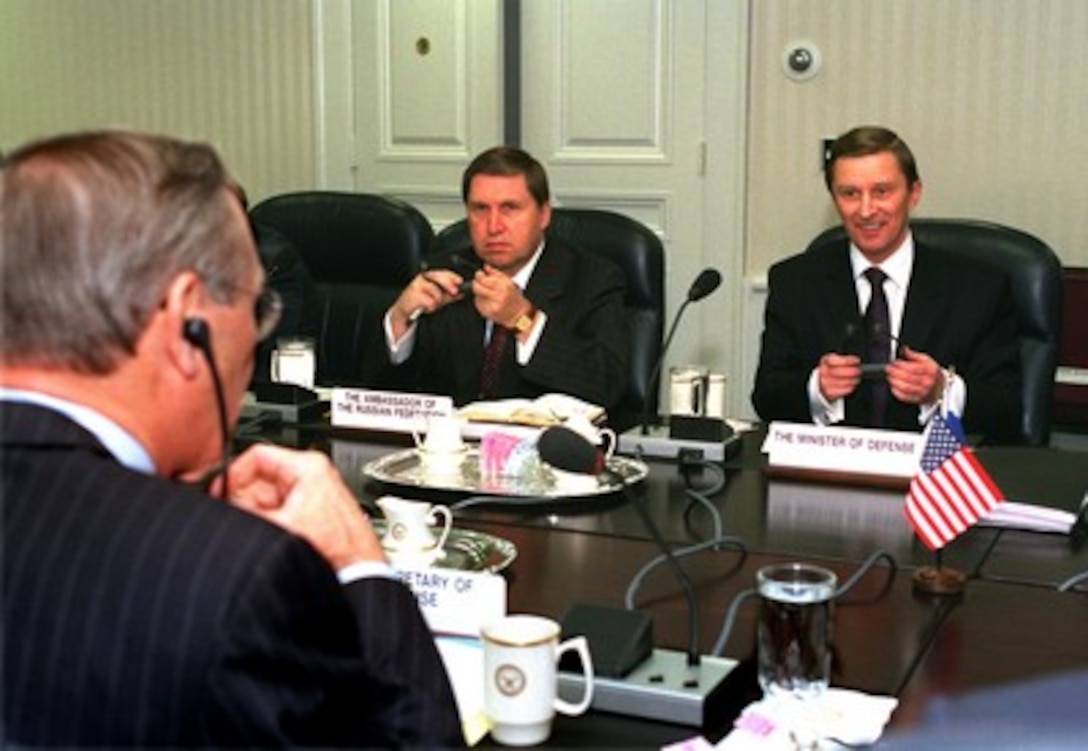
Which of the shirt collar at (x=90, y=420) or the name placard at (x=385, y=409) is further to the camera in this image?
the name placard at (x=385, y=409)

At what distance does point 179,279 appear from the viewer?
1.06m

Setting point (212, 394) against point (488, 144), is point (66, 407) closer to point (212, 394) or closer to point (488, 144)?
point (212, 394)

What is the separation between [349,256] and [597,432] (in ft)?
4.68

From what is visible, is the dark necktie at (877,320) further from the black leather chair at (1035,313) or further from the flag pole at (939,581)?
the flag pole at (939,581)

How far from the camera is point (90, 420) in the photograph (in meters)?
1.06

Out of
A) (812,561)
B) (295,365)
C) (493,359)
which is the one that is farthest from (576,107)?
(812,561)

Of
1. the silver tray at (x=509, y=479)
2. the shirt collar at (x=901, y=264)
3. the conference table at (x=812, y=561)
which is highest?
the shirt collar at (x=901, y=264)

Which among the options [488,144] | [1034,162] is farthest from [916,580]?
[488,144]

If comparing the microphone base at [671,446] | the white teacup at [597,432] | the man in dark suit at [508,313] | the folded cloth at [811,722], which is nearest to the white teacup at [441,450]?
the white teacup at [597,432]

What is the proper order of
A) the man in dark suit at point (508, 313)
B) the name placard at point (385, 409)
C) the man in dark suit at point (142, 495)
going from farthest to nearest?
1. the man in dark suit at point (508, 313)
2. the name placard at point (385, 409)
3. the man in dark suit at point (142, 495)

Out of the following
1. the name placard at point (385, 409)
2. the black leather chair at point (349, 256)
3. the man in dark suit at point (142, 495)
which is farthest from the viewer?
the black leather chair at point (349, 256)

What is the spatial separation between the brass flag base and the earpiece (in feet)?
3.60

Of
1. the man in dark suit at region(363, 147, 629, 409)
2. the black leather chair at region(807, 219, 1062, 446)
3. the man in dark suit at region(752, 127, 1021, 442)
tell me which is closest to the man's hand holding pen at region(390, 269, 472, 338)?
the man in dark suit at region(363, 147, 629, 409)

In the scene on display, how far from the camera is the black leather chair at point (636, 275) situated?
3.34 meters
